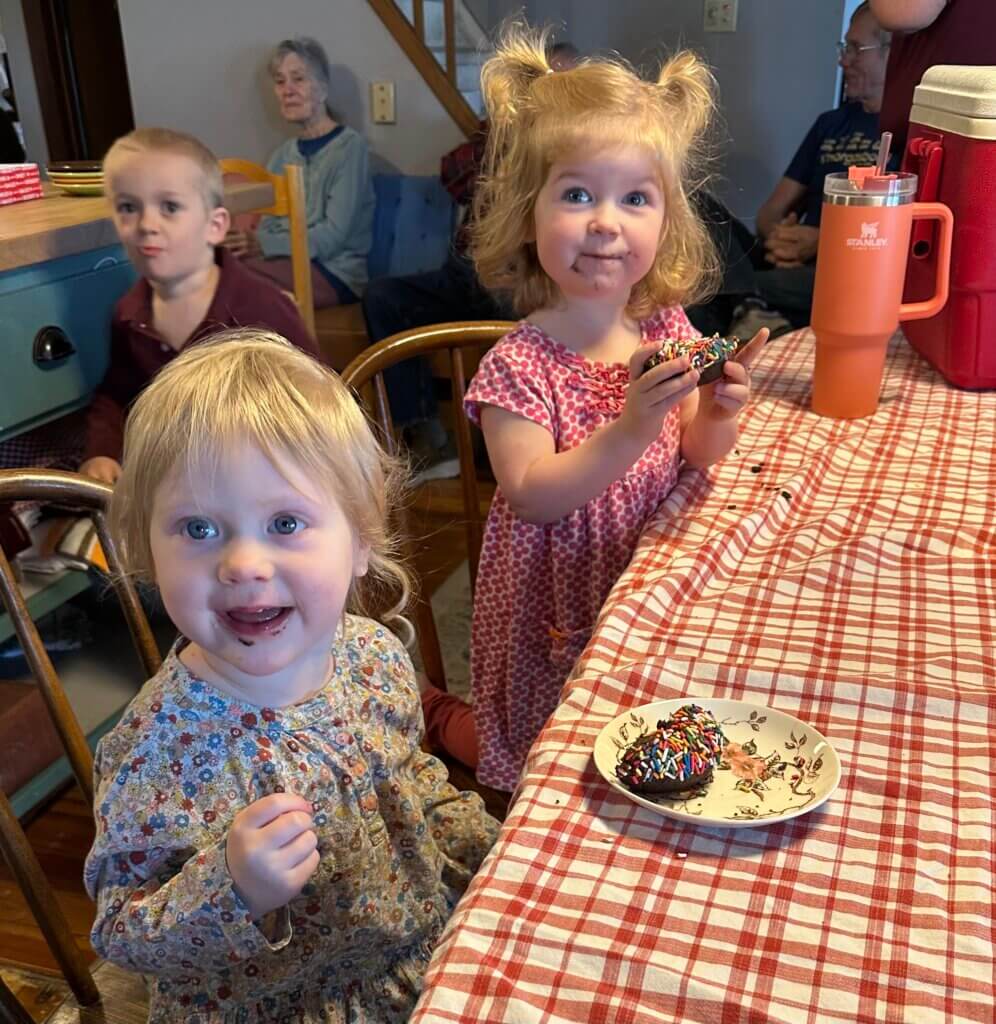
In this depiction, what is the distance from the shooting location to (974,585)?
0.91m

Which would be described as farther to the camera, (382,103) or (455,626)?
(382,103)

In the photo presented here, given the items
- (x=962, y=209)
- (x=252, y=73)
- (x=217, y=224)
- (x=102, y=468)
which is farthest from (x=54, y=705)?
(x=252, y=73)

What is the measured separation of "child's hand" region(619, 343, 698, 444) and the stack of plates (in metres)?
1.67

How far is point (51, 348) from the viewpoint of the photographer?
1848 mm

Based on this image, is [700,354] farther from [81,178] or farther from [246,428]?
[81,178]

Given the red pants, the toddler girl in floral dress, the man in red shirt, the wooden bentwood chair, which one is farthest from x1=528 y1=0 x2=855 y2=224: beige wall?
the toddler girl in floral dress

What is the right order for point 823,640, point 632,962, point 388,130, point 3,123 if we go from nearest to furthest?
point 632,962
point 823,640
point 388,130
point 3,123

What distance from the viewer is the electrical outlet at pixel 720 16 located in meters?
3.78

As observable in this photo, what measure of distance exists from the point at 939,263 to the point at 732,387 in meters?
0.44

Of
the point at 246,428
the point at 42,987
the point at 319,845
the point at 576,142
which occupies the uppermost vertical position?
the point at 576,142

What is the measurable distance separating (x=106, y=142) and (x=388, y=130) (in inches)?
65.9

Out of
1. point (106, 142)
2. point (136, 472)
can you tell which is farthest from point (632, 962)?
point (106, 142)

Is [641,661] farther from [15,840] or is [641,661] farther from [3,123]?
[3,123]

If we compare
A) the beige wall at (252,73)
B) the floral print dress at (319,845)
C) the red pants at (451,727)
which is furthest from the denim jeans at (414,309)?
the floral print dress at (319,845)
